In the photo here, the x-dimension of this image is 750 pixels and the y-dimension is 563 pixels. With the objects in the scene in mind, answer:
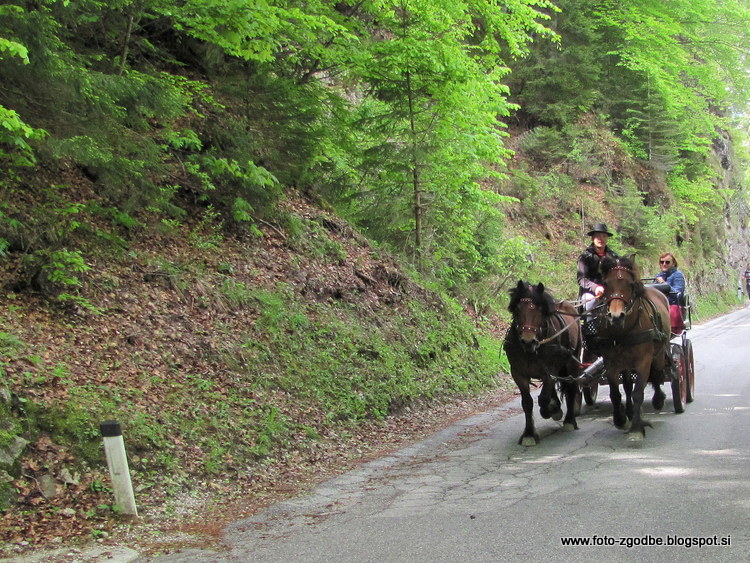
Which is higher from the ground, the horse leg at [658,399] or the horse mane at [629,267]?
the horse mane at [629,267]

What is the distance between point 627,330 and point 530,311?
1.24 metres

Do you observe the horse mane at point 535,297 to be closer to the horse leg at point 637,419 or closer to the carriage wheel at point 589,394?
the horse leg at point 637,419

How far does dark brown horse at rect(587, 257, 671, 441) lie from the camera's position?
8.06 m

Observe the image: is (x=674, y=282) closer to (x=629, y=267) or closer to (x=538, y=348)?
(x=629, y=267)

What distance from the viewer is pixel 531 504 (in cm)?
569

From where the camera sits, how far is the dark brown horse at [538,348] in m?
8.16

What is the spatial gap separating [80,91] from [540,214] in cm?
2036

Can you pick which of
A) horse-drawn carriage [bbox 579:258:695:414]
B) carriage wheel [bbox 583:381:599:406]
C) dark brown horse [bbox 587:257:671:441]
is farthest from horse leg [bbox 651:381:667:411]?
dark brown horse [bbox 587:257:671:441]

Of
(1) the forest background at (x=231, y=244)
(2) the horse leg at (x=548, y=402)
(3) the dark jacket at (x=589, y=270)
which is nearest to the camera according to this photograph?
(1) the forest background at (x=231, y=244)

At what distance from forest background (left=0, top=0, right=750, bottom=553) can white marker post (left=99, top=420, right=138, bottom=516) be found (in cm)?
16

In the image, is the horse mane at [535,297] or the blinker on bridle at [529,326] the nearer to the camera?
the blinker on bridle at [529,326]

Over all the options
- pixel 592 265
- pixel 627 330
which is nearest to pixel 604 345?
pixel 627 330

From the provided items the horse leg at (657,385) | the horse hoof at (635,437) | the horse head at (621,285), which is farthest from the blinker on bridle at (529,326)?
the horse leg at (657,385)

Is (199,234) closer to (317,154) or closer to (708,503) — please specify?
(317,154)
